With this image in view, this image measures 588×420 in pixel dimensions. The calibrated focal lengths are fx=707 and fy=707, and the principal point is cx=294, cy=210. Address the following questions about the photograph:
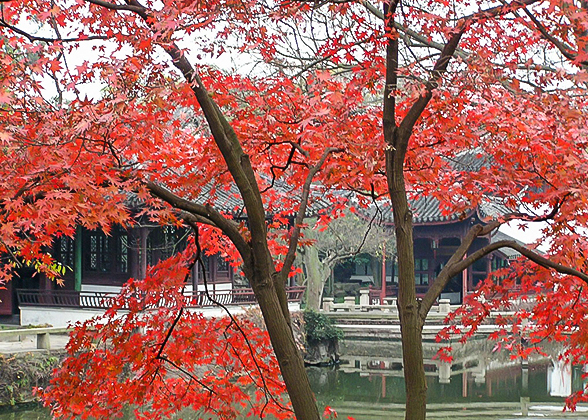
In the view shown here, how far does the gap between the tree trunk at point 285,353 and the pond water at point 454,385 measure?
26.8 feet

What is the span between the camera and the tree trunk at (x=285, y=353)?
13.4 feet

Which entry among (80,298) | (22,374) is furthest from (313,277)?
(22,374)

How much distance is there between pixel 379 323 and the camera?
802 inches

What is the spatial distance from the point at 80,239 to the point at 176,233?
2.35 m

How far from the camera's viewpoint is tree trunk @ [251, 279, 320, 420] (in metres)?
4.08

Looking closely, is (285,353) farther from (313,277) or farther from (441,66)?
(313,277)

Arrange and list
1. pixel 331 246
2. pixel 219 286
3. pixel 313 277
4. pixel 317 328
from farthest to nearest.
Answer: pixel 331 246 < pixel 313 277 < pixel 219 286 < pixel 317 328

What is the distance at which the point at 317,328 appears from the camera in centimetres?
1828

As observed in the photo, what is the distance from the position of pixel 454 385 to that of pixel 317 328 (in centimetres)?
371

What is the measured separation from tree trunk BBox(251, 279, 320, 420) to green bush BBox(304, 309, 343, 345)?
1419cm

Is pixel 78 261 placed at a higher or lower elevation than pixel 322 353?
higher

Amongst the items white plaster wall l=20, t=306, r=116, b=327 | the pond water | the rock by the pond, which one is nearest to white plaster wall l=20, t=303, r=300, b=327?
white plaster wall l=20, t=306, r=116, b=327

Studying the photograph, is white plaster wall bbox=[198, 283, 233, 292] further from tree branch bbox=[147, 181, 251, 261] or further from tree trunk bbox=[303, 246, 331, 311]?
tree branch bbox=[147, 181, 251, 261]

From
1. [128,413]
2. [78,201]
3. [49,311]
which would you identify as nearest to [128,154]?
[78,201]
